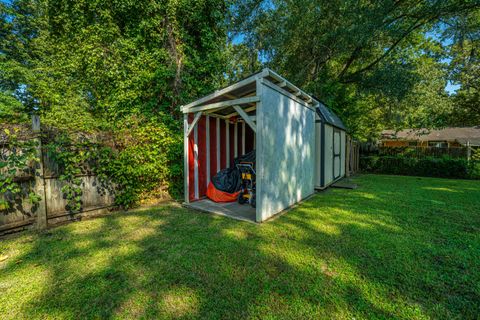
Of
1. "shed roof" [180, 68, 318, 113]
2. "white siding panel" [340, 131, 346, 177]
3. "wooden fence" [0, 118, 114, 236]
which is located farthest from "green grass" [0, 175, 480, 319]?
"white siding panel" [340, 131, 346, 177]

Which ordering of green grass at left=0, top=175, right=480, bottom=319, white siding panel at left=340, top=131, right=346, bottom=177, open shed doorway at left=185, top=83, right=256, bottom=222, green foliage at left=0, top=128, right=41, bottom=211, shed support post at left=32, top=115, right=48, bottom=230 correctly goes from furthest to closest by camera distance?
white siding panel at left=340, top=131, right=346, bottom=177 < open shed doorway at left=185, top=83, right=256, bottom=222 < shed support post at left=32, top=115, right=48, bottom=230 < green foliage at left=0, top=128, right=41, bottom=211 < green grass at left=0, top=175, right=480, bottom=319

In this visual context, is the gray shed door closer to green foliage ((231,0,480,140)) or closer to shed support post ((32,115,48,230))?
green foliage ((231,0,480,140))

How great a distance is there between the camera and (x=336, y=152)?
779cm

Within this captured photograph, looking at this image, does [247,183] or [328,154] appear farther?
[328,154]

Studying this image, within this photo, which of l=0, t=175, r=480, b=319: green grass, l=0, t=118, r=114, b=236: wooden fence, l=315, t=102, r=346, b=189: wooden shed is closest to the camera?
l=0, t=175, r=480, b=319: green grass

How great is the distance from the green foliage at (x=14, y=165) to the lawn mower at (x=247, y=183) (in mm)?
3657

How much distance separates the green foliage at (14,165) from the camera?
2924mm

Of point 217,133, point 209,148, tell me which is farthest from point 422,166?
point 209,148

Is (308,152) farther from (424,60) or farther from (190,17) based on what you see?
(424,60)

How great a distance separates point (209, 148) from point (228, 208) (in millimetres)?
1812

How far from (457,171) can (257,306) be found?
1229cm

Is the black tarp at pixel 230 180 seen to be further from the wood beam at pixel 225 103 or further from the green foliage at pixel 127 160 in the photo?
the wood beam at pixel 225 103

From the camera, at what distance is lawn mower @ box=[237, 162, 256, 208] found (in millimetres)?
4625

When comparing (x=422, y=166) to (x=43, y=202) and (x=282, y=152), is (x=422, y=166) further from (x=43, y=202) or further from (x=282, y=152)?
(x=43, y=202)
